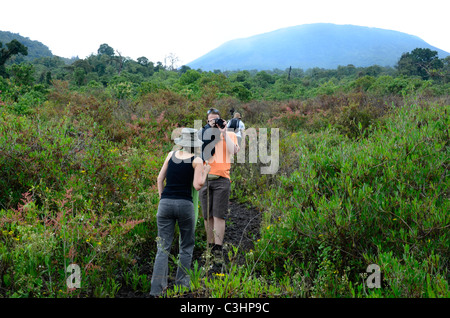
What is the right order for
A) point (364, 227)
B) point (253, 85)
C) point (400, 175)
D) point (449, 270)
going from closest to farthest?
point (449, 270) < point (364, 227) < point (400, 175) < point (253, 85)


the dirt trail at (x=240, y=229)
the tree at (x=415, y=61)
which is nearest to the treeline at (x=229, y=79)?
the tree at (x=415, y=61)

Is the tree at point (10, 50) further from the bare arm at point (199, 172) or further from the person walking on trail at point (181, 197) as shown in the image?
the bare arm at point (199, 172)

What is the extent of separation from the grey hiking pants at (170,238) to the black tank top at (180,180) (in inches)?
2.6

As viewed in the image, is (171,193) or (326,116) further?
(326,116)

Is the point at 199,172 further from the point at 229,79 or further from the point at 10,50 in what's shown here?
the point at 229,79

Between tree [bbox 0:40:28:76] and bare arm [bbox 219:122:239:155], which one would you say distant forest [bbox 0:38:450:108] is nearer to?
tree [bbox 0:40:28:76]

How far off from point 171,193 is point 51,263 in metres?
1.27

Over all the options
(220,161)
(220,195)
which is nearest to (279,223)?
(220,195)

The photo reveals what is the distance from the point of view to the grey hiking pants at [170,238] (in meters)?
3.31

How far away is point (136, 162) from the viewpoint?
6777 millimetres

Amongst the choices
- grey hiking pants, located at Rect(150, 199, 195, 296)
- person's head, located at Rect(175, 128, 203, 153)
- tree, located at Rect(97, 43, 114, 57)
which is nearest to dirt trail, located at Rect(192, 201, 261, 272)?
grey hiking pants, located at Rect(150, 199, 195, 296)

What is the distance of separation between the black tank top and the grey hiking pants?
0.07 meters

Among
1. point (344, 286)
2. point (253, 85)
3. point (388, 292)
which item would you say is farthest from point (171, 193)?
point (253, 85)
